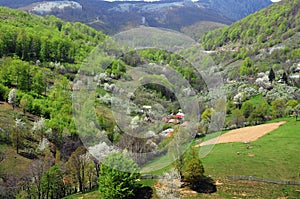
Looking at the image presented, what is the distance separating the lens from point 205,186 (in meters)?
37.9

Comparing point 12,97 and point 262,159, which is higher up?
point 12,97

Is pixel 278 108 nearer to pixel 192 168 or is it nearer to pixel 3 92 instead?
pixel 192 168

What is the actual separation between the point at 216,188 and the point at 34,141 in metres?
33.3

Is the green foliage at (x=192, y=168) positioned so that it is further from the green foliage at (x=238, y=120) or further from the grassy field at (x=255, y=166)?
the green foliage at (x=238, y=120)

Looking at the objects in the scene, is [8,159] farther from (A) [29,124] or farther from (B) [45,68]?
(B) [45,68]

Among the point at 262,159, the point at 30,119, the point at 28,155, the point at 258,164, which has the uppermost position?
the point at 30,119

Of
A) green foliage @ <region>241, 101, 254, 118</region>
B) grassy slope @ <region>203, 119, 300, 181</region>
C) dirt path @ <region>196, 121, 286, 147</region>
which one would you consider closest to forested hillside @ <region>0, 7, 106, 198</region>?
grassy slope @ <region>203, 119, 300, 181</region>

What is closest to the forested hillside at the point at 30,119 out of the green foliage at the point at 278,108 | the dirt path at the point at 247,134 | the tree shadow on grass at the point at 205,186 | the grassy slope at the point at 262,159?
the tree shadow on grass at the point at 205,186

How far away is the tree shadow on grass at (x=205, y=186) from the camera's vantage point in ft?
121

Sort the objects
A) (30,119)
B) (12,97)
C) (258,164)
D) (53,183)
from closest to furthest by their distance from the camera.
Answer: (53,183)
(258,164)
(30,119)
(12,97)

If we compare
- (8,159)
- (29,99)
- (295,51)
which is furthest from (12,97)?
(295,51)

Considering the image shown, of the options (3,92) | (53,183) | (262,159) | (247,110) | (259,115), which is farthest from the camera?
(247,110)

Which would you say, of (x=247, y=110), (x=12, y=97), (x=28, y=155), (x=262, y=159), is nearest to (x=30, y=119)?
(x=12, y=97)

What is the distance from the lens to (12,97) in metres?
64.7
